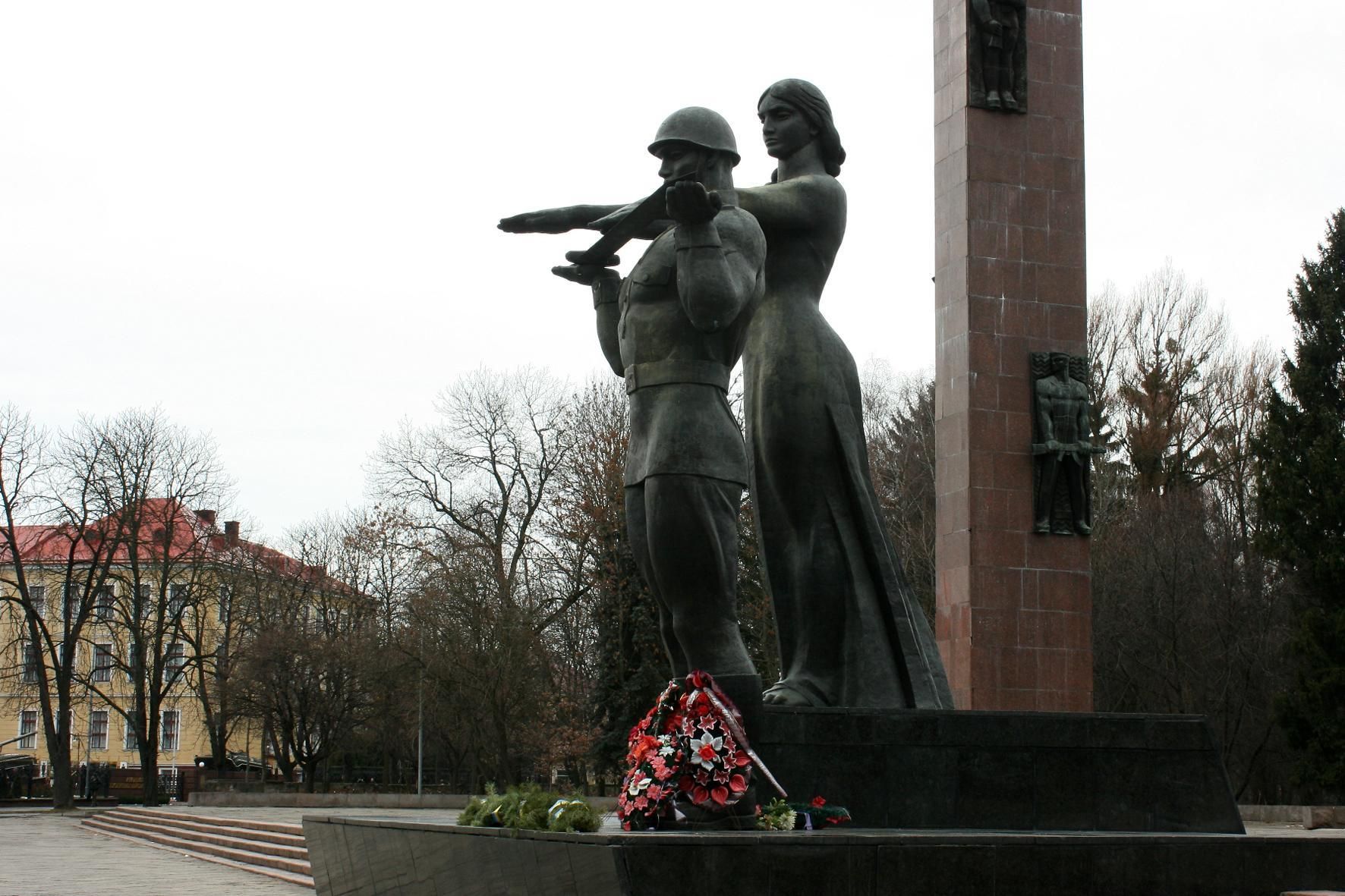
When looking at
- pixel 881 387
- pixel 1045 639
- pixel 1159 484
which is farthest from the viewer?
pixel 881 387

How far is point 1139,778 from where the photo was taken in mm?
6836

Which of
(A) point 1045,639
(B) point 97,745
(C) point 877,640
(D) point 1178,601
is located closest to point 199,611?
(B) point 97,745

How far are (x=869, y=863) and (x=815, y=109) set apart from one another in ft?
13.1

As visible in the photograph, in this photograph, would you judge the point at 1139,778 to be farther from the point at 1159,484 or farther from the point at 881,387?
the point at 881,387

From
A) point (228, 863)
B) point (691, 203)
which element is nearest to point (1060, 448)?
point (691, 203)

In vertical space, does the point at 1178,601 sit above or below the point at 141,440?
below

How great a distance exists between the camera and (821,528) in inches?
292

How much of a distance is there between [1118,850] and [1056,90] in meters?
12.8

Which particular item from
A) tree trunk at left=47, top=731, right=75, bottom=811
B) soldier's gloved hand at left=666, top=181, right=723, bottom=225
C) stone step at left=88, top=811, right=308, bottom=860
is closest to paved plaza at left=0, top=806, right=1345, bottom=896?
stone step at left=88, top=811, right=308, bottom=860

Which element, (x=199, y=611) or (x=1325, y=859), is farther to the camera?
(x=199, y=611)

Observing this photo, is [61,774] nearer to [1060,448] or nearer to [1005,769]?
[1060,448]

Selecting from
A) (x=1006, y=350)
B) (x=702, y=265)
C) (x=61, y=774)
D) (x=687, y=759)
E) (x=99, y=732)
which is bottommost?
(x=99, y=732)

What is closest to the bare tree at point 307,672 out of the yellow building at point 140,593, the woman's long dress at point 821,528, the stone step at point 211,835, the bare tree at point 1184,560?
the yellow building at point 140,593

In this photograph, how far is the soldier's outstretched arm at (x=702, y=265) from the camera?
609 cm
